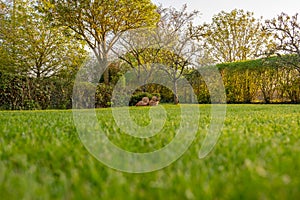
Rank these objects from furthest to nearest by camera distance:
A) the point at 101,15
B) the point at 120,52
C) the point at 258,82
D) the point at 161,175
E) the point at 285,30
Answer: the point at 120,52 < the point at 258,82 < the point at 101,15 < the point at 285,30 < the point at 161,175

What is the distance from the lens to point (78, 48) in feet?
54.5

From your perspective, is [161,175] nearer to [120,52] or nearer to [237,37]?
[120,52]

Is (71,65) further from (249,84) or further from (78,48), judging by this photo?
(249,84)

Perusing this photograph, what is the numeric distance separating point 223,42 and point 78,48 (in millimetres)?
11079

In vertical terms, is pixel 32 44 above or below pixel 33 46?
above

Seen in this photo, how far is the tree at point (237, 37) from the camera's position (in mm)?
21047

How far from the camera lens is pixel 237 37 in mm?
21266

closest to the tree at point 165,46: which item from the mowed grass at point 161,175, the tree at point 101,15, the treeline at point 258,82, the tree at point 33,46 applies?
the tree at point 101,15

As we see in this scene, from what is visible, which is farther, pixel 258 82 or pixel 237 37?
pixel 237 37

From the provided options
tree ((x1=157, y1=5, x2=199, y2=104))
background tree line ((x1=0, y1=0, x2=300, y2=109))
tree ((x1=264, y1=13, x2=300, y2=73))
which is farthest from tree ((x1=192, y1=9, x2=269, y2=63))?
tree ((x1=264, y1=13, x2=300, y2=73))

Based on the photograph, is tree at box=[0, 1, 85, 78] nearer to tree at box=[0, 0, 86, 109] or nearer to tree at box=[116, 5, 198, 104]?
tree at box=[0, 0, 86, 109]

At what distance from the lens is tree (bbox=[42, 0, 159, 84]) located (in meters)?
11.5

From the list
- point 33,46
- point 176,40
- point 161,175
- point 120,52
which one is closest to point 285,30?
point 176,40

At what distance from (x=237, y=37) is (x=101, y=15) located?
12.8 m
